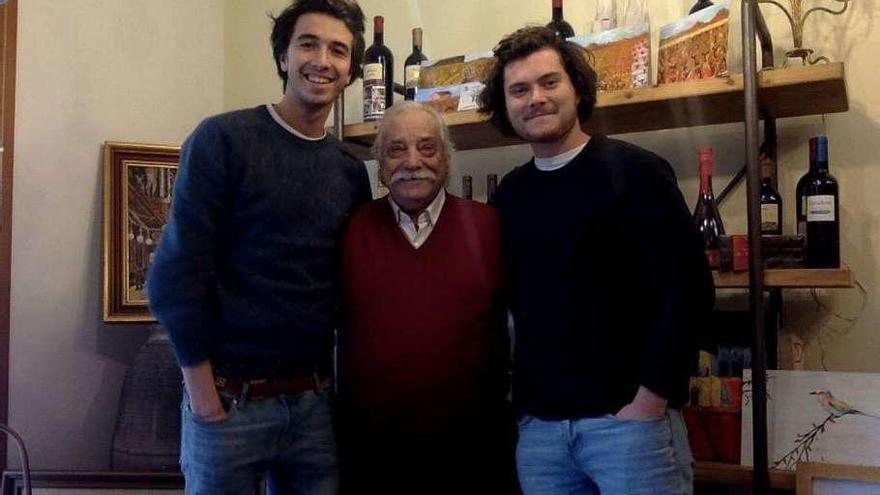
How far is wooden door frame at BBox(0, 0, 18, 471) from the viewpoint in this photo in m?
2.01

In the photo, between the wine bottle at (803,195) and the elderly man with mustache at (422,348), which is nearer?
the elderly man with mustache at (422,348)

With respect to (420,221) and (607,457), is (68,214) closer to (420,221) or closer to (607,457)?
(420,221)

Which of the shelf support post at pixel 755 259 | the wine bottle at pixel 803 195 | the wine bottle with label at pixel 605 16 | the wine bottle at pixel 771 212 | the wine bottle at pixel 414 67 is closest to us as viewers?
Answer: the shelf support post at pixel 755 259

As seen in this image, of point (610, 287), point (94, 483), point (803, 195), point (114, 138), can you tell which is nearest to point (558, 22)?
point (803, 195)

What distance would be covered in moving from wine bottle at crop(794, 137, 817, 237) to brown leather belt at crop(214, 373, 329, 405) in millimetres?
1115

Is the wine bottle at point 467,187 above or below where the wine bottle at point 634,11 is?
below

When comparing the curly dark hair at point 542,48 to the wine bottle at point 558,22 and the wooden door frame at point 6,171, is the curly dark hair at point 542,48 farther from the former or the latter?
the wooden door frame at point 6,171

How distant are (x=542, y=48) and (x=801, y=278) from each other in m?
0.70

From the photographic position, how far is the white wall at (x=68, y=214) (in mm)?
2070

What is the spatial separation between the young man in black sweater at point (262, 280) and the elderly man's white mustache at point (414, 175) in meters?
0.11

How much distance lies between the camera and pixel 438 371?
1.34 meters

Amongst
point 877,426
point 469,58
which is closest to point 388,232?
point 469,58

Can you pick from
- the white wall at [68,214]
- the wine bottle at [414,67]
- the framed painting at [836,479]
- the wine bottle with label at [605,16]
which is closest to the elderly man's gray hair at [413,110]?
the wine bottle at [414,67]

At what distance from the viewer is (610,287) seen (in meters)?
1.22
